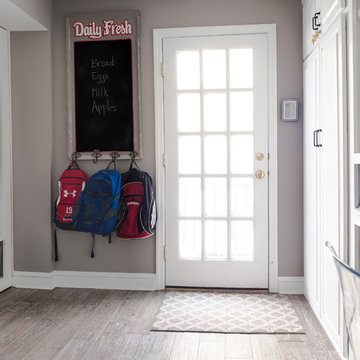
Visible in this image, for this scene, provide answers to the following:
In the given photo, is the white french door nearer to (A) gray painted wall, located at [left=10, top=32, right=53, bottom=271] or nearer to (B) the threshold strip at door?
(B) the threshold strip at door

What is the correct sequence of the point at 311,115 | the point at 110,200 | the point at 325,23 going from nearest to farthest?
the point at 325,23
the point at 311,115
the point at 110,200

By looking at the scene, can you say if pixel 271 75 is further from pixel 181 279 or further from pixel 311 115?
pixel 181 279

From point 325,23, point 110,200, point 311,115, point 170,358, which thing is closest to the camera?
point 170,358

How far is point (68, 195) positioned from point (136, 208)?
585 mm

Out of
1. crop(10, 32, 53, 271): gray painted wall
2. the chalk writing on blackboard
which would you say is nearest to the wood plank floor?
crop(10, 32, 53, 271): gray painted wall

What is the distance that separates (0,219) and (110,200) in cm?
95

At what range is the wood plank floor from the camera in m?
2.17

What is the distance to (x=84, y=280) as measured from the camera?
332 cm

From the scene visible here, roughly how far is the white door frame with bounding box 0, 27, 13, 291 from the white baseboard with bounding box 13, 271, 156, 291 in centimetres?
15

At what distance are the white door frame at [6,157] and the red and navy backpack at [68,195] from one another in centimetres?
43

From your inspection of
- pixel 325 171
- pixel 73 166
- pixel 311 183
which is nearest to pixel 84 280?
pixel 73 166

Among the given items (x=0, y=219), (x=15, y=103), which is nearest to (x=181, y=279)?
(x=0, y=219)

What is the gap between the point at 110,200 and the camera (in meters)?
3.07

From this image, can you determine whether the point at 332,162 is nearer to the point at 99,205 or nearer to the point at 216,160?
the point at 216,160
